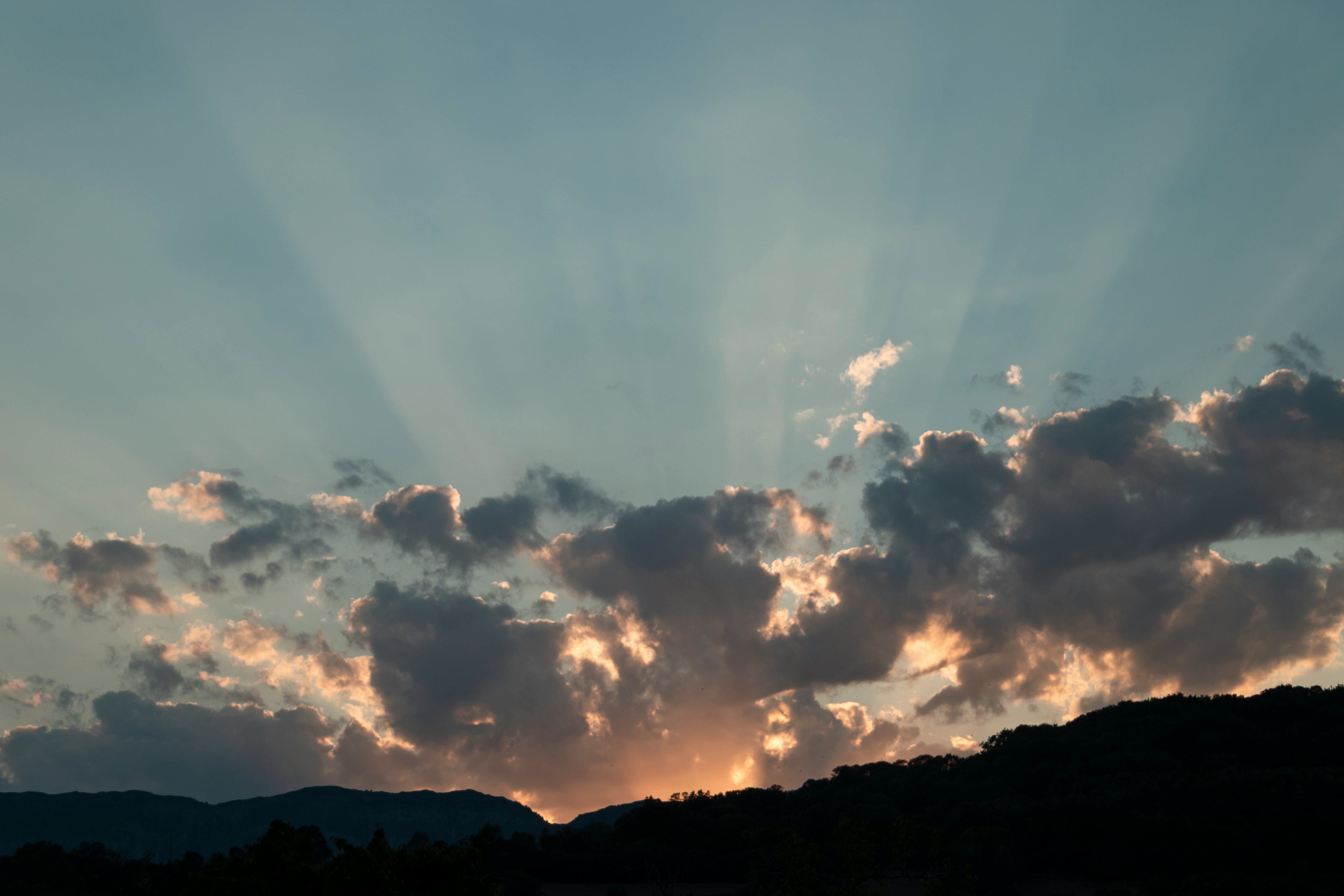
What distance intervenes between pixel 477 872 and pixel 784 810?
304 feet

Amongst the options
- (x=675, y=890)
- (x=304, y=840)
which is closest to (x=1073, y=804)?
(x=675, y=890)

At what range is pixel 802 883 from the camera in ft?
242

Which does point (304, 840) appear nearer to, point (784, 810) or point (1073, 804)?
point (1073, 804)

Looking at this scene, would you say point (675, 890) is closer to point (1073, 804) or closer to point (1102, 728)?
point (1073, 804)

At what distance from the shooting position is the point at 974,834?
93.5 m

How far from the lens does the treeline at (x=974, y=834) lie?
5194cm

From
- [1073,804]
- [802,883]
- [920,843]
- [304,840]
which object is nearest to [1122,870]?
[1073,804]

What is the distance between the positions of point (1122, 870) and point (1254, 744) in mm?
50042

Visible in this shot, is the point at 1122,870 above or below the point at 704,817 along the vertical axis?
below

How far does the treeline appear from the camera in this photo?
170 ft

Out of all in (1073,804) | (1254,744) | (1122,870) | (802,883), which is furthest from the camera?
(1254,744)

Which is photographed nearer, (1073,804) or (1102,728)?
(1073,804)

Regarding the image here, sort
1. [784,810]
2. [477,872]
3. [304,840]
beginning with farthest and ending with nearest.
Result: [784,810], [477,872], [304,840]

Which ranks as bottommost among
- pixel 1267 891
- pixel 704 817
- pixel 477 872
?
pixel 1267 891
